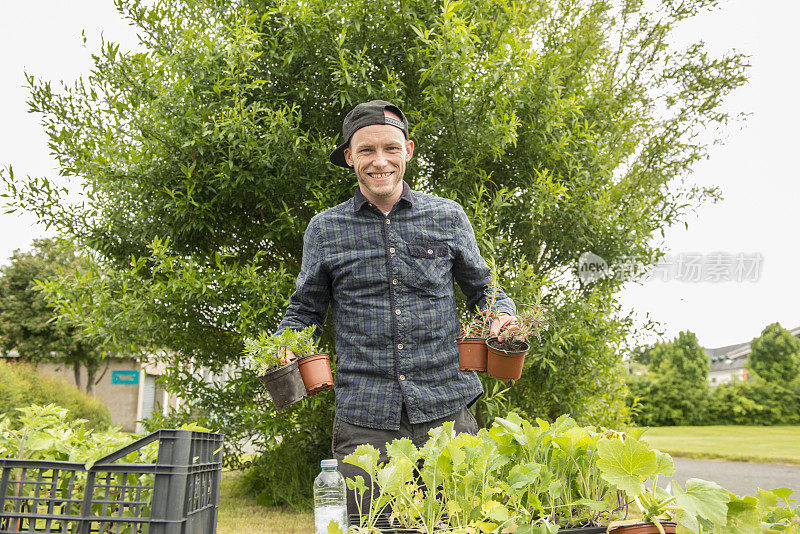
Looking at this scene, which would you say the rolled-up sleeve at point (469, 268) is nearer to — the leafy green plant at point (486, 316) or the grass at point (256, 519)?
the leafy green plant at point (486, 316)

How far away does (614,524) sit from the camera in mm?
1078

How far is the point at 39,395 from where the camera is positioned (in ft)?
41.1

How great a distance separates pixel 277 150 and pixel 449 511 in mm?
4009

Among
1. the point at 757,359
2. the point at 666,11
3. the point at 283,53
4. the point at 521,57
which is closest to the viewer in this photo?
the point at 521,57

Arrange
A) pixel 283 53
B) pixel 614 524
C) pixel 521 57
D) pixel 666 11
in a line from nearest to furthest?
pixel 614 524 < pixel 521 57 < pixel 283 53 < pixel 666 11

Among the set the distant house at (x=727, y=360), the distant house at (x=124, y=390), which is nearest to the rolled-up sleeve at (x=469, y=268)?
the distant house at (x=124, y=390)

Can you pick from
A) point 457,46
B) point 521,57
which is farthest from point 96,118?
point 521,57

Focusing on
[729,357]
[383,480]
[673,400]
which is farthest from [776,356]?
[383,480]

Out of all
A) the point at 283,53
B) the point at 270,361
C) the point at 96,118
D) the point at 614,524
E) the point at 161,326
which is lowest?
the point at 614,524

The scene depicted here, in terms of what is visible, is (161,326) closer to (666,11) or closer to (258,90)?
(258,90)

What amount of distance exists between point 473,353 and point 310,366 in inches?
23.9

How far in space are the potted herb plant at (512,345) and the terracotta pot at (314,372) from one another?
583 millimetres

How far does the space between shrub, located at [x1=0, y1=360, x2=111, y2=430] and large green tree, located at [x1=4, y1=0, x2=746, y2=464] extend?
6384mm

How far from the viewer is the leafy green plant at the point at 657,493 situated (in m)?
1.05
